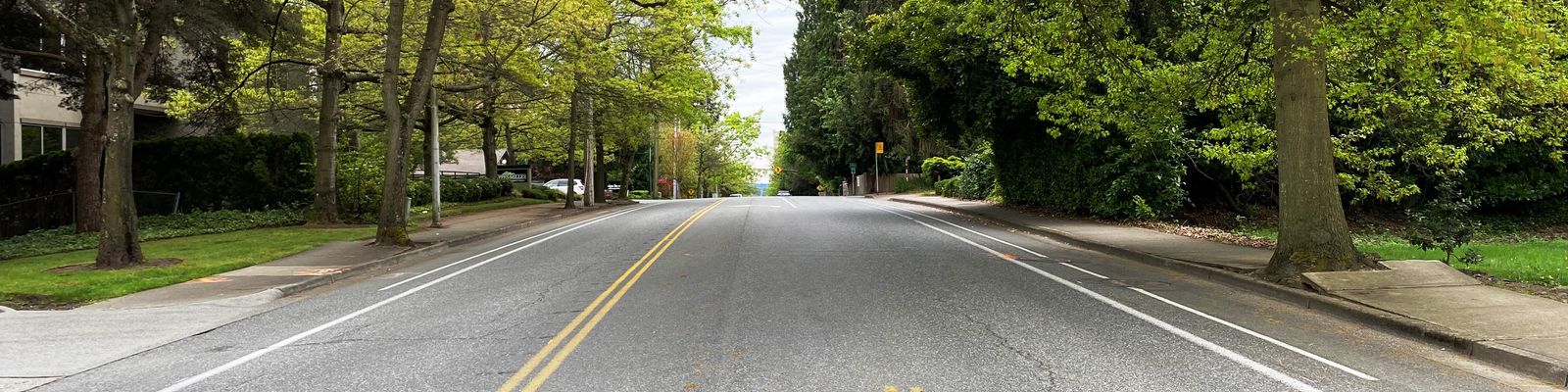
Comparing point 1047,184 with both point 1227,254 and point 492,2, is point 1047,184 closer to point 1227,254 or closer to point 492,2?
point 1227,254

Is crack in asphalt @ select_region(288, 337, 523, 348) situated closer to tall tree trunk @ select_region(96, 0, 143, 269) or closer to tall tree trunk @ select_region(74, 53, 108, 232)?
tall tree trunk @ select_region(96, 0, 143, 269)

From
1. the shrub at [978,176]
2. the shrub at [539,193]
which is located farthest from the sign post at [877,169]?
the shrub at [539,193]

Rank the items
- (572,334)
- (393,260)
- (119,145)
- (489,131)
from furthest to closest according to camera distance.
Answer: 1. (489,131)
2. (393,260)
3. (119,145)
4. (572,334)

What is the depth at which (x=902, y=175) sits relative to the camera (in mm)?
50219

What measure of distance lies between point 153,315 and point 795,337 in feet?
22.6

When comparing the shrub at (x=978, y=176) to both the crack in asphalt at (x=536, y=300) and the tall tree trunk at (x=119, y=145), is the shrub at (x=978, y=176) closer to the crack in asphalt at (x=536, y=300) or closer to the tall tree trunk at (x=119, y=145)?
the crack in asphalt at (x=536, y=300)

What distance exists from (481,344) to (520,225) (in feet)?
52.0

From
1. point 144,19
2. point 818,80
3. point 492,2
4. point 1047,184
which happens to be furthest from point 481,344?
point 818,80

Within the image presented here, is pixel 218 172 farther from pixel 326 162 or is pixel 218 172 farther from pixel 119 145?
pixel 119 145

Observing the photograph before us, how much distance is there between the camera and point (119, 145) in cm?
1212

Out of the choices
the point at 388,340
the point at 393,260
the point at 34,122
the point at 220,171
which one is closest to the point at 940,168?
the point at 220,171

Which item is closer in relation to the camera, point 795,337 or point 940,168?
point 795,337

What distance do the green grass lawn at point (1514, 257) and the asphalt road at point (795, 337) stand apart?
3252mm

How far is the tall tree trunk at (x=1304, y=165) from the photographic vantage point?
9.30 meters
